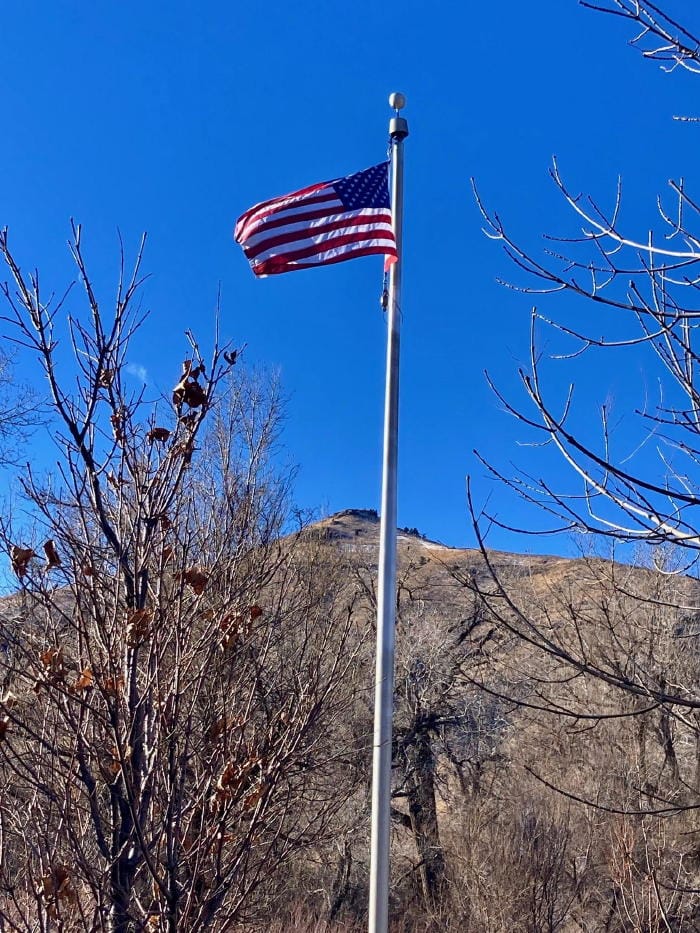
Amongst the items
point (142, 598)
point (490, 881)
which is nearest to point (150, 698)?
point (142, 598)

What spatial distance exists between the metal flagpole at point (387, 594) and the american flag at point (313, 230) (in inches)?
14.4

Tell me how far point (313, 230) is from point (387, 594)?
293 centimetres

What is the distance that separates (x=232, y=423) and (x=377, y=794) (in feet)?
23.7

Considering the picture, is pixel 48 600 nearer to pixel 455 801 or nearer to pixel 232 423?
pixel 232 423

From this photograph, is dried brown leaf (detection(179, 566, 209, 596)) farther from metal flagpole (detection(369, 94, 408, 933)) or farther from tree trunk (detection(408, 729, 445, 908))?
tree trunk (detection(408, 729, 445, 908))

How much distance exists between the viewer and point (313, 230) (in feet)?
21.5

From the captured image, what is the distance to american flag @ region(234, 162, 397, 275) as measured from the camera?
21.3 feet

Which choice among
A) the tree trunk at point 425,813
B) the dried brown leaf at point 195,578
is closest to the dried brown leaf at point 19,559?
the dried brown leaf at point 195,578

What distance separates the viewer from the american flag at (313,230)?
21.3 feet

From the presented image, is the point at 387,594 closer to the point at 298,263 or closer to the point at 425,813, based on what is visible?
the point at 298,263

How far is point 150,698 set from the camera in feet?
9.31

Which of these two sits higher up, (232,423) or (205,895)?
(232,423)

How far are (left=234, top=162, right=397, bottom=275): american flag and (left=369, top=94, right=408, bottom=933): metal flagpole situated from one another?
0.36 meters

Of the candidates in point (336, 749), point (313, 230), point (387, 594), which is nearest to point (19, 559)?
point (387, 594)
